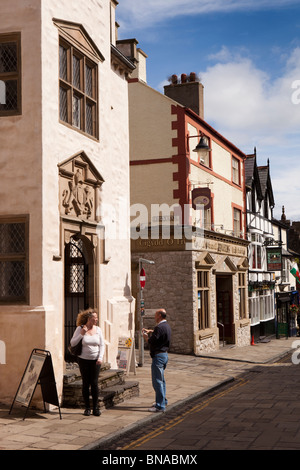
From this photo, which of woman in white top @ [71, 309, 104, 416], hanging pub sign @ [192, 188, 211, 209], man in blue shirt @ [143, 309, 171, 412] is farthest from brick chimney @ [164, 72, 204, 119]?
woman in white top @ [71, 309, 104, 416]

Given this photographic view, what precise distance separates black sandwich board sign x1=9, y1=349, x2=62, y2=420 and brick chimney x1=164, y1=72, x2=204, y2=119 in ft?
64.1

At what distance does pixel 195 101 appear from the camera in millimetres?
27781

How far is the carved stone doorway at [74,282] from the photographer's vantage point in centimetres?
1394

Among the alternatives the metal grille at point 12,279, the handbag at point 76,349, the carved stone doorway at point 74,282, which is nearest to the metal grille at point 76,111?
the carved stone doorway at point 74,282

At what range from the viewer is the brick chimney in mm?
27781

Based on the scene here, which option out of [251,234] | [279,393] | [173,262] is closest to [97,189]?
[279,393]

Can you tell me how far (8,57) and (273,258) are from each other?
27.4m

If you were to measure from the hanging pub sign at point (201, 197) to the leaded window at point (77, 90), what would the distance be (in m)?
10.1

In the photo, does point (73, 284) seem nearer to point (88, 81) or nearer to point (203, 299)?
point (88, 81)

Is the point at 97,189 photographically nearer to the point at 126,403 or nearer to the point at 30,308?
the point at 30,308

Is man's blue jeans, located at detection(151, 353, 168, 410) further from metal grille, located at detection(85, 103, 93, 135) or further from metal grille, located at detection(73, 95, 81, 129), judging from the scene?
metal grille, located at detection(85, 103, 93, 135)

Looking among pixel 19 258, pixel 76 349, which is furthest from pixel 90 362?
pixel 19 258

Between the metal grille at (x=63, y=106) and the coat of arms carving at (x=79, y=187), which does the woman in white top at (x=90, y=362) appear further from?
the metal grille at (x=63, y=106)
